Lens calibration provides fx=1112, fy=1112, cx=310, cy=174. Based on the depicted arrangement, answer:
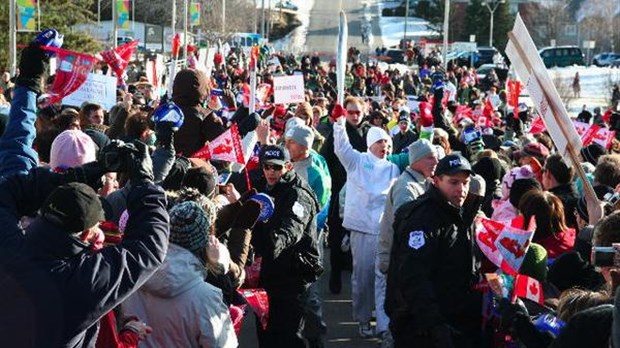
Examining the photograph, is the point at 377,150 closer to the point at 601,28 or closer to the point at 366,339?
the point at 366,339

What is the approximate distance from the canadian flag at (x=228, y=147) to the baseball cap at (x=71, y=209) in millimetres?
4079

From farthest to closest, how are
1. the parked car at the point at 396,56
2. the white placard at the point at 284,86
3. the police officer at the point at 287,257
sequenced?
1. the parked car at the point at 396,56
2. the white placard at the point at 284,86
3. the police officer at the point at 287,257

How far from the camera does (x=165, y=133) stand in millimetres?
6074

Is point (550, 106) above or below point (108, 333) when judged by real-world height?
above

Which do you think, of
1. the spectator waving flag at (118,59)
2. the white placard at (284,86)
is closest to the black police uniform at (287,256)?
the white placard at (284,86)

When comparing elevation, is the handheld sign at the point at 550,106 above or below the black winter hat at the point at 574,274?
above

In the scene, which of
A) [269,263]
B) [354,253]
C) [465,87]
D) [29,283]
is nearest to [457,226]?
[269,263]

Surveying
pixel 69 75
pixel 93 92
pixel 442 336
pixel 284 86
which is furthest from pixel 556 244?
pixel 284 86

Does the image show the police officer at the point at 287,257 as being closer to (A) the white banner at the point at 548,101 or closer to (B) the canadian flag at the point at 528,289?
(B) the canadian flag at the point at 528,289

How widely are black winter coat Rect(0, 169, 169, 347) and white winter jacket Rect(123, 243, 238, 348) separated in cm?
63

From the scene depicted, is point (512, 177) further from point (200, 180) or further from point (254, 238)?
point (200, 180)

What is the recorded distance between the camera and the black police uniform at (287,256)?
7.62m

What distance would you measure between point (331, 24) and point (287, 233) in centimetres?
8509

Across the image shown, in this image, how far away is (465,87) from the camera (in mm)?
32594
